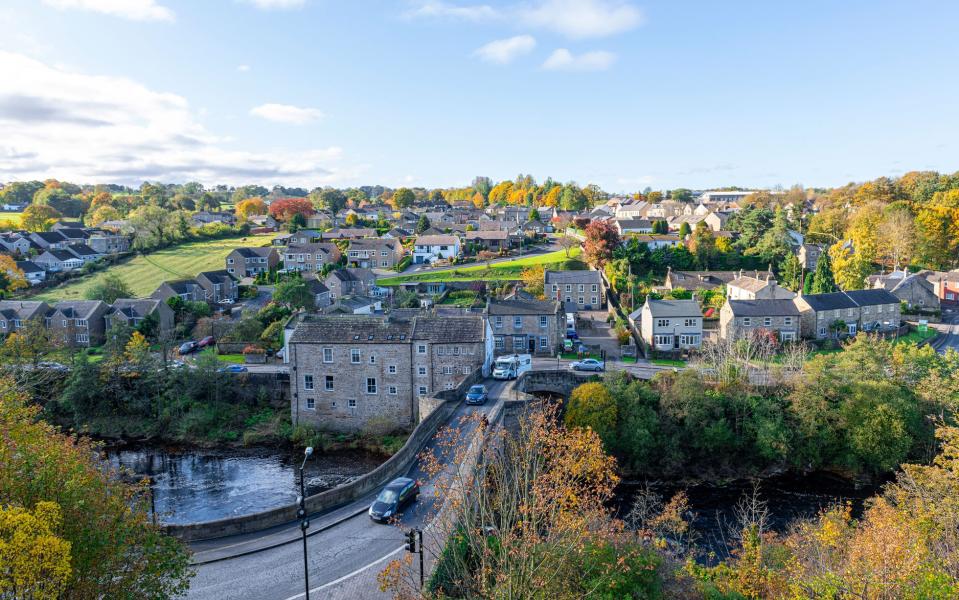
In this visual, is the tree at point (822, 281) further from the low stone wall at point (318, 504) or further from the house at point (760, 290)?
the low stone wall at point (318, 504)

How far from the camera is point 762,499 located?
31.6 metres

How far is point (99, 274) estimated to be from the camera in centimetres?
8156

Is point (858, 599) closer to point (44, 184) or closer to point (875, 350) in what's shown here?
point (875, 350)

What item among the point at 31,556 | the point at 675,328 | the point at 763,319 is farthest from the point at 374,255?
the point at 31,556

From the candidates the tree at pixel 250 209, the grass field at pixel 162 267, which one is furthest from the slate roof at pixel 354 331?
the tree at pixel 250 209

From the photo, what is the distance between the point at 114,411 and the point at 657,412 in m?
39.3

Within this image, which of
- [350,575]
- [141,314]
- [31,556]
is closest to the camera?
[31,556]

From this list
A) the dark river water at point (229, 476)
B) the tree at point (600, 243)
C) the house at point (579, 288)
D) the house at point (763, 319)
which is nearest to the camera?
the dark river water at point (229, 476)

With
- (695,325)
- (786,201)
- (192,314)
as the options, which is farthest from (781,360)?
(786,201)

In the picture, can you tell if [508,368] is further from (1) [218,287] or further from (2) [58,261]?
(2) [58,261]

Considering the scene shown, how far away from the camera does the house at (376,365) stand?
38.5 m

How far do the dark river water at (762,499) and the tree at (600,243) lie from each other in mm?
37829

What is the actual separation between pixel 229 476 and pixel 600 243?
47586 millimetres

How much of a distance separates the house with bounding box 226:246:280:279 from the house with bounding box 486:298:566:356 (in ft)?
143
